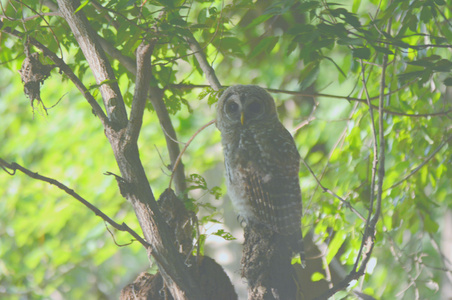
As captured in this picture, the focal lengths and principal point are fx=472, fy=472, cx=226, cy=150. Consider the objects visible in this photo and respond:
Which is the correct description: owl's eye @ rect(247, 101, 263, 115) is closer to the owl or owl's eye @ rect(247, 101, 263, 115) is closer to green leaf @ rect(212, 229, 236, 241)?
the owl

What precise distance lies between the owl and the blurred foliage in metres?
0.16

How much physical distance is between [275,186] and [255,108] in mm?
412

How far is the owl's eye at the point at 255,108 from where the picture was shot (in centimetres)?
212

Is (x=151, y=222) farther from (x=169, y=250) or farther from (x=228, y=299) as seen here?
(x=228, y=299)

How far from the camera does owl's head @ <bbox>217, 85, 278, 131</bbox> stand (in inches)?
80.5

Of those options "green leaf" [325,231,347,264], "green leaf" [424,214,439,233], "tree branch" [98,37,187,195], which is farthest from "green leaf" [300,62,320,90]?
"green leaf" [424,214,439,233]

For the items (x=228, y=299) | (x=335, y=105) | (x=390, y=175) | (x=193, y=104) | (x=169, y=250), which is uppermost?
(x=193, y=104)

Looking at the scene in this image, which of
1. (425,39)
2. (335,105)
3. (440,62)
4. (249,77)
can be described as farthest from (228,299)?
(249,77)

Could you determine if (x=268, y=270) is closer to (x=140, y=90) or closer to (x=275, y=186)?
(x=275, y=186)

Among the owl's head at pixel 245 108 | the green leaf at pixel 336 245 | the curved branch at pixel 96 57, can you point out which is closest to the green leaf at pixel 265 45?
the owl's head at pixel 245 108

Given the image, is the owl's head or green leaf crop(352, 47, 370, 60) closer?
green leaf crop(352, 47, 370, 60)

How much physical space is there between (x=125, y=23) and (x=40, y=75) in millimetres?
320

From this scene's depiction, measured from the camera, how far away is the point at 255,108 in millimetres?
2139

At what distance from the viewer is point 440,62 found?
5.41 feet
